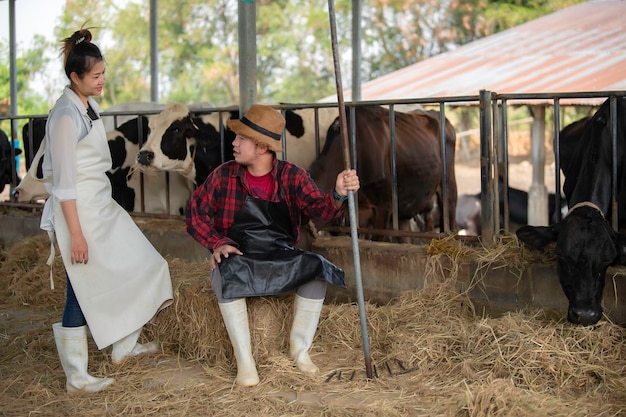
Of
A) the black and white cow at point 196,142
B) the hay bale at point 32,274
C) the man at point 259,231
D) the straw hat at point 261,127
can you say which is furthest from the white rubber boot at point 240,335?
the black and white cow at point 196,142

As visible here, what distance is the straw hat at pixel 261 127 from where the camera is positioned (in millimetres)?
4195

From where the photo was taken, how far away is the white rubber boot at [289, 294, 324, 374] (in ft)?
14.2

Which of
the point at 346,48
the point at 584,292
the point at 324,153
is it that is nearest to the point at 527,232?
the point at 584,292

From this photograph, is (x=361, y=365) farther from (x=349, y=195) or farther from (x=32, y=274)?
(x=32, y=274)

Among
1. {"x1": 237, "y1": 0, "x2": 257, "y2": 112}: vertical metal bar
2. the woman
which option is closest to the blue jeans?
the woman

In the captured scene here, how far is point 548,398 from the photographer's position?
3773 millimetres

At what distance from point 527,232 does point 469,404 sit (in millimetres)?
1372

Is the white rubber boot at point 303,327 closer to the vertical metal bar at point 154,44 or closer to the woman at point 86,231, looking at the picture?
the woman at point 86,231

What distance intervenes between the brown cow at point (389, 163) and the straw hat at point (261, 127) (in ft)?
6.38

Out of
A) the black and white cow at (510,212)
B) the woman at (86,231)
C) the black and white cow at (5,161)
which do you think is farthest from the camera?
the black and white cow at (510,212)

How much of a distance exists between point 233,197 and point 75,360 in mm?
1198

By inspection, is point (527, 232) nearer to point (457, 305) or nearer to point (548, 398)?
point (457, 305)

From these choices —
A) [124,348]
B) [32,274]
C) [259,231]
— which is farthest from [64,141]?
[32,274]

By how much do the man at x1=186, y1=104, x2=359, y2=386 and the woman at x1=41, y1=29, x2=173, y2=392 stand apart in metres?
0.43
